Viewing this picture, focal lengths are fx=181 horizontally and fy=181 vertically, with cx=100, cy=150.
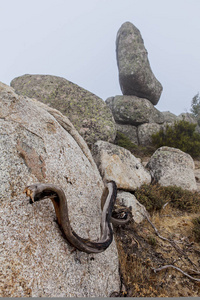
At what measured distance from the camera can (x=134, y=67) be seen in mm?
20344

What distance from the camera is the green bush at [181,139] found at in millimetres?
14641

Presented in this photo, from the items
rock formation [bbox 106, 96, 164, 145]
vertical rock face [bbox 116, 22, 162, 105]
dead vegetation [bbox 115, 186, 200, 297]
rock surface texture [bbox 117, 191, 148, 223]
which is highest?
vertical rock face [bbox 116, 22, 162, 105]

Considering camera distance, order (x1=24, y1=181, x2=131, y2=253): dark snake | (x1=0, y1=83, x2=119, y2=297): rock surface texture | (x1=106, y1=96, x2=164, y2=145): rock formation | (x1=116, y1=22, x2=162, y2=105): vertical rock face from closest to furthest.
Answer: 1. (x1=0, y1=83, x2=119, y2=297): rock surface texture
2. (x1=24, y1=181, x2=131, y2=253): dark snake
3. (x1=106, y1=96, x2=164, y2=145): rock formation
4. (x1=116, y1=22, x2=162, y2=105): vertical rock face

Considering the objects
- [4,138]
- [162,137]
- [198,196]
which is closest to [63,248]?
[4,138]

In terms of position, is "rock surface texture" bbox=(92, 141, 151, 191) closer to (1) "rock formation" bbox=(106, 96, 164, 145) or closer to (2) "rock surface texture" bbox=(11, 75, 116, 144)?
(2) "rock surface texture" bbox=(11, 75, 116, 144)

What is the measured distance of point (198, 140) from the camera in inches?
625

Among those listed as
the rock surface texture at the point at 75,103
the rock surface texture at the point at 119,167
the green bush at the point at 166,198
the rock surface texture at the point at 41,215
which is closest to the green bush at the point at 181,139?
the rock surface texture at the point at 75,103

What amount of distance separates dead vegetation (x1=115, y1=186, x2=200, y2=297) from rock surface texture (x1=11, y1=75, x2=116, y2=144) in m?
5.19

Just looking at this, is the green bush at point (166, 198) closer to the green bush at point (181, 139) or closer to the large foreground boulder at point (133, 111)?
the green bush at point (181, 139)

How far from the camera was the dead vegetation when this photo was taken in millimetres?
3779

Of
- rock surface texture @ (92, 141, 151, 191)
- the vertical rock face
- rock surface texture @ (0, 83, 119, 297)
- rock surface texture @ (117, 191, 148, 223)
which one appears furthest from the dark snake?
the vertical rock face

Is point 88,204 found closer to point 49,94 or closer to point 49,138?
point 49,138

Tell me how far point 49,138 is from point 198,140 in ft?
50.7

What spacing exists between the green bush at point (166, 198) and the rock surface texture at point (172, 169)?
774 millimetres
